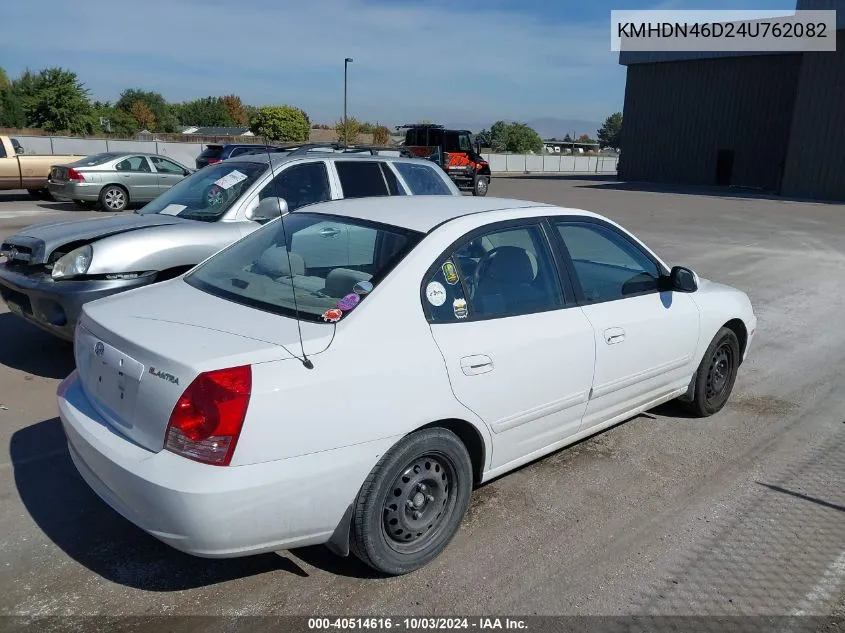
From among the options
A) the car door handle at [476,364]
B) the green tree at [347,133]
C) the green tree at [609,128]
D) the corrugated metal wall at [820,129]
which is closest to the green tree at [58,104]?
the green tree at [347,133]

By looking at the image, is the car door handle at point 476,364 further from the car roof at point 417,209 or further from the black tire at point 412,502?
the car roof at point 417,209

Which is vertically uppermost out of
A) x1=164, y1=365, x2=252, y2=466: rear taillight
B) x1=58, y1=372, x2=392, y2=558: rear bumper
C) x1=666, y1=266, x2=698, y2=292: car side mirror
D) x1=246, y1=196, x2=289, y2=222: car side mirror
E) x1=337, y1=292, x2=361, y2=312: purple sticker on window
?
x1=246, y1=196, x2=289, y2=222: car side mirror

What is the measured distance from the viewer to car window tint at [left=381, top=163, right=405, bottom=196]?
270 inches

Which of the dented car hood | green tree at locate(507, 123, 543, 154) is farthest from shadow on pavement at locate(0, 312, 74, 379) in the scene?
green tree at locate(507, 123, 543, 154)

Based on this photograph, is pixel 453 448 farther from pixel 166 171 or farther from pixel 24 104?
pixel 24 104

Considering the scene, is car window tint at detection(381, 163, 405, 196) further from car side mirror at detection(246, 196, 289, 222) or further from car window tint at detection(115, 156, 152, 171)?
car window tint at detection(115, 156, 152, 171)

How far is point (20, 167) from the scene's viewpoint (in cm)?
1833

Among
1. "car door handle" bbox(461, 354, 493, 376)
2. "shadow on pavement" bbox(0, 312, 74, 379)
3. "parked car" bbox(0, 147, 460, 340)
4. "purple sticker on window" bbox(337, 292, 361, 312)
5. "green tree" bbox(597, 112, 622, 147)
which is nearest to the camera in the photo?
"purple sticker on window" bbox(337, 292, 361, 312)

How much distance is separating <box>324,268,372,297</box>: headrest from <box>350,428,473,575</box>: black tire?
748 millimetres

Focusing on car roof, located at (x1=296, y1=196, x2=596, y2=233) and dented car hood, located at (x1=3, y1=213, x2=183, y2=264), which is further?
dented car hood, located at (x1=3, y1=213, x2=183, y2=264)

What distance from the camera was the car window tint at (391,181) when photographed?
6850 millimetres

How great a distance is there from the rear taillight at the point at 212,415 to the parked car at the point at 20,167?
1875 cm

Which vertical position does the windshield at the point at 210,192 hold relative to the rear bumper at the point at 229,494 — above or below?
above

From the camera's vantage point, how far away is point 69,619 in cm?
274
